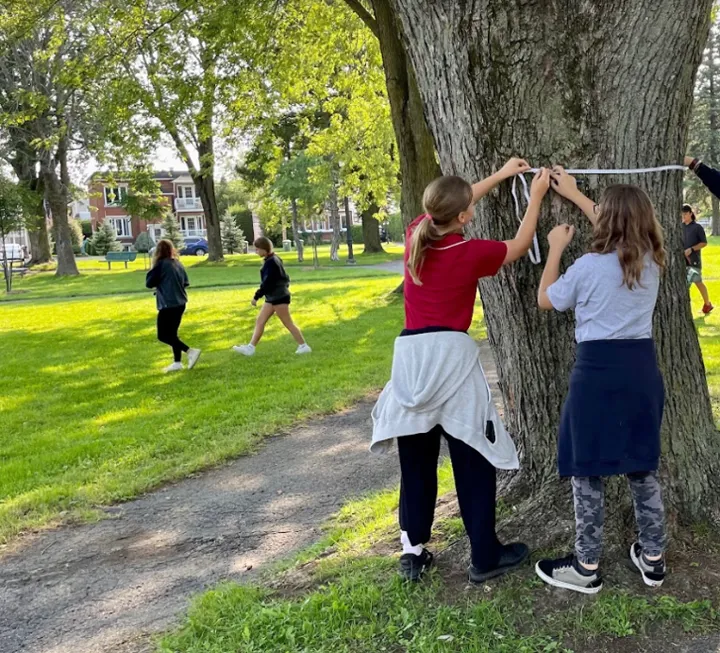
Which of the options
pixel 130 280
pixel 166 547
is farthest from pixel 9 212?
pixel 166 547

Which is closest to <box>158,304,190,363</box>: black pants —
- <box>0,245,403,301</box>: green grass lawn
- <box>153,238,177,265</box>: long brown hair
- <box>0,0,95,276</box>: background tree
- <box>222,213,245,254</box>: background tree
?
<box>153,238,177,265</box>: long brown hair

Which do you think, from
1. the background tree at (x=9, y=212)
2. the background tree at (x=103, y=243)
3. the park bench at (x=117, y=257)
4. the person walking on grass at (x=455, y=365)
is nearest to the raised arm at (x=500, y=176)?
the person walking on grass at (x=455, y=365)

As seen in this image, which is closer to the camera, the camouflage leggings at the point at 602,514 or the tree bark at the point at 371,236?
the camouflage leggings at the point at 602,514

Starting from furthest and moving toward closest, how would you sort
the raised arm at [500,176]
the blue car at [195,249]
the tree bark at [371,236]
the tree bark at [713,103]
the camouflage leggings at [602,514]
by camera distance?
1. the blue car at [195,249]
2. the tree bark at [713,103]
3. the tree bark at [371,236]
4. the raised arm at [500,176]
5. the camouflage leggings at [602,514]

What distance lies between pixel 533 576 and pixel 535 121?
198 cm

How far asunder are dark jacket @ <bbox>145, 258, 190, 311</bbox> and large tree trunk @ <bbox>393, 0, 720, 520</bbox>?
258 inches

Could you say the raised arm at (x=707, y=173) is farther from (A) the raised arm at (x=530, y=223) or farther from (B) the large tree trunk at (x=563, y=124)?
(A) the raised arm at (x=530, y=223)

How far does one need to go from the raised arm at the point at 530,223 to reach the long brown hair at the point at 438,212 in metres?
0.25

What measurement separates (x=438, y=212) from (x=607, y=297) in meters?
0.76

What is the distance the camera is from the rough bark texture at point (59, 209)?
33.8 m

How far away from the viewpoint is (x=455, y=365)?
10.2 feet

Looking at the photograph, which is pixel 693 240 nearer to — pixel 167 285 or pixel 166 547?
pixel 167 285

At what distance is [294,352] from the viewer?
35.4 feet

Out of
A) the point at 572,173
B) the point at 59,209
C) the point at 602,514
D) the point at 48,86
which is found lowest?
the point at 602,514
